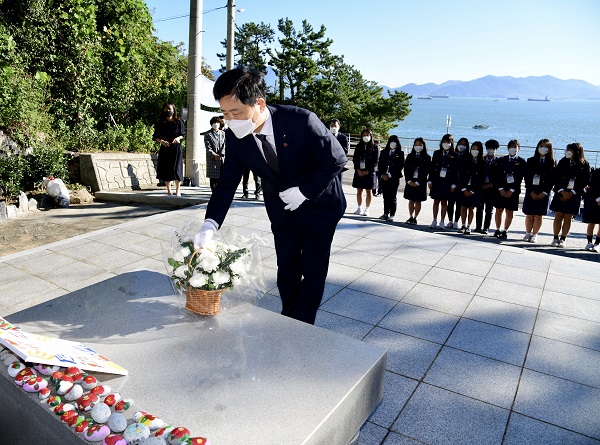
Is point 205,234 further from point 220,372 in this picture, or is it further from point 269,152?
point 220,372

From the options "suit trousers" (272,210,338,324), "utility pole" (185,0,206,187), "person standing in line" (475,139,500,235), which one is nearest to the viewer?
"suit trousers" (272,210,338,324)

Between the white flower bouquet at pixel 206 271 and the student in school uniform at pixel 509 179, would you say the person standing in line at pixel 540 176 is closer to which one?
the student in school uniform at pixel 509 179

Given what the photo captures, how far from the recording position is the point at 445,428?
8.29ft

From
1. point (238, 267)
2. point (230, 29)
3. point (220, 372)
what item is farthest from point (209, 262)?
point (230, 29)

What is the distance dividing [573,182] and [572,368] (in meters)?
4.87

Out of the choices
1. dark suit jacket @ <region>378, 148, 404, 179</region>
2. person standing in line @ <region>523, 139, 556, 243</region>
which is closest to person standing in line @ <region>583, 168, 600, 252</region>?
person standing in line @ <region>523, 139, 556, 243</region>

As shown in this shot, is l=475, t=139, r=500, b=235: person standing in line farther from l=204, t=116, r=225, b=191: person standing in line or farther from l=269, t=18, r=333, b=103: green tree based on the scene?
l=269, t=18, r=333, b=103: green tree

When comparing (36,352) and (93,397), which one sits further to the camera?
(36,352)

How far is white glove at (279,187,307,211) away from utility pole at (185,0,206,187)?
8401 mm

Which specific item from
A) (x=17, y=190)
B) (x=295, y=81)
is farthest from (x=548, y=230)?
(x=295, y=81)

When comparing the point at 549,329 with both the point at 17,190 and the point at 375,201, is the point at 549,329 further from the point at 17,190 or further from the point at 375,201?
the point at 17,190

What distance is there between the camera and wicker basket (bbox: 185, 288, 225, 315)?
2.26 meters

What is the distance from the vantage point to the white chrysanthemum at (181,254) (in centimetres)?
224

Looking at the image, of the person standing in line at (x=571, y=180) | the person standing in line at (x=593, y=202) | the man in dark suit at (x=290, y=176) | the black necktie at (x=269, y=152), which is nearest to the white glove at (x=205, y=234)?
the man in dark suit at (x=290, y=176)
